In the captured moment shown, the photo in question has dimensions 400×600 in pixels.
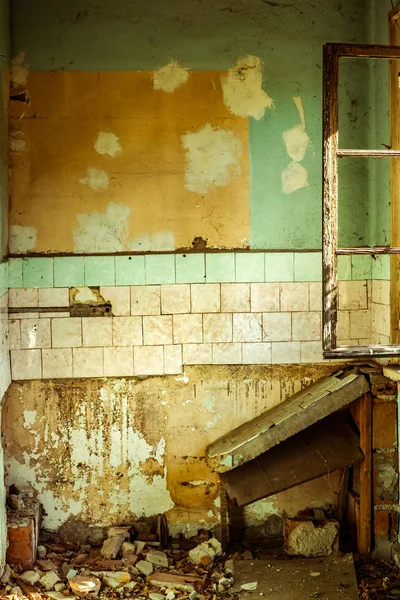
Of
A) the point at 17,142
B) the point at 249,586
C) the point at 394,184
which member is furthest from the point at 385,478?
the point at 17,142

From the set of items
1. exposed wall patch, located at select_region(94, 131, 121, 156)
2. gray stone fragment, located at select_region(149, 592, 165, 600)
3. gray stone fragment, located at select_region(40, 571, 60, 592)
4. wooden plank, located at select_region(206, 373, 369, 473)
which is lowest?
gray stone fragment, located at select_region(149, 592, 165, 600)

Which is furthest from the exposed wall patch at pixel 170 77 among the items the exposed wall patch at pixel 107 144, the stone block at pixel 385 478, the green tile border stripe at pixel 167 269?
the stone block at pixel 385 478

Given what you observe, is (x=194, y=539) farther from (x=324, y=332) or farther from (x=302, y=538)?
(x=324, y=332)

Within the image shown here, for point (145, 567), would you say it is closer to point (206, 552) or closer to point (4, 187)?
point (206, 552)

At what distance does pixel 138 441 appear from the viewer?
4.12 meters

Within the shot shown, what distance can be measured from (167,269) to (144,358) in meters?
0.60

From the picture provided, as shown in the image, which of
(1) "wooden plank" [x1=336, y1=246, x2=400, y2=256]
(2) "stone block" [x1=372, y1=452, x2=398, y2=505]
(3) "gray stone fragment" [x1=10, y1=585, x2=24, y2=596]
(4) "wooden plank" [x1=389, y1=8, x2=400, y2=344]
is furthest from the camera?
(2) "stone block" [x1=372, y1=452, x2=398, y2=505]

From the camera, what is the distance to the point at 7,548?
3.66 m

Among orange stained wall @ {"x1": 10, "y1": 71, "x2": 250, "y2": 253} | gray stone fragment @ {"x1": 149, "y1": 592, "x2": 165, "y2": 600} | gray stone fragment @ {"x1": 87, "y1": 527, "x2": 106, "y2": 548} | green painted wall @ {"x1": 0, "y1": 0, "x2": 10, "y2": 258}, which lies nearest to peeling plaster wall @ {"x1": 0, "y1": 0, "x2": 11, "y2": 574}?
green painted wall @ {"x1": 0, "y1": 0, "x2": 10, "y2": 258}

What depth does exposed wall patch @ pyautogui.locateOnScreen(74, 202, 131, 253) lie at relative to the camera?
404cm

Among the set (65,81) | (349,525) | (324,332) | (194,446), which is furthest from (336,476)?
(65,81)

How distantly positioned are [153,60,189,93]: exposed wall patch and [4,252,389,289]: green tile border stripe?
108cm

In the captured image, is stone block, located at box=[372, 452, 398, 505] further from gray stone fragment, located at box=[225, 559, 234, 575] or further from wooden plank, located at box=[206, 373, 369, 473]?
gray stone fragment, located at box=[225, 559, 234, 575]

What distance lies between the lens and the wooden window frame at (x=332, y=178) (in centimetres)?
319
